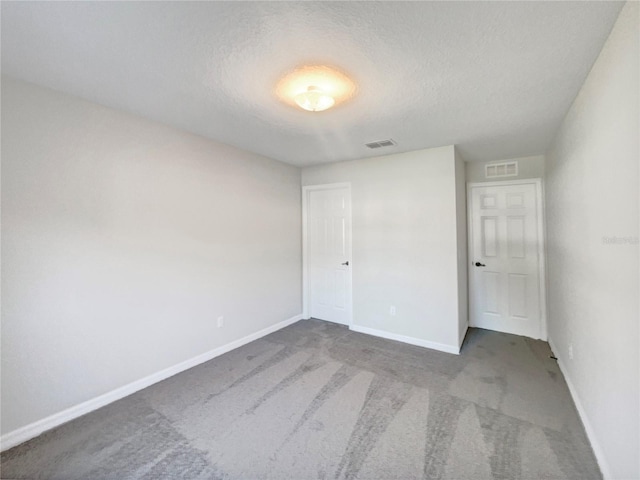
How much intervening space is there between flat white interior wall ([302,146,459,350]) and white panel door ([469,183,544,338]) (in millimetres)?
1080

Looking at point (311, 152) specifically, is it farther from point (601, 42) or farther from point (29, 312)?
point (29, 312)

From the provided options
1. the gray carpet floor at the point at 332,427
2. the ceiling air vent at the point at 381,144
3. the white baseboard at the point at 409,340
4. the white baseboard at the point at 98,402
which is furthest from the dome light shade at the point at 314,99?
the white baseboard at the point at 409,340

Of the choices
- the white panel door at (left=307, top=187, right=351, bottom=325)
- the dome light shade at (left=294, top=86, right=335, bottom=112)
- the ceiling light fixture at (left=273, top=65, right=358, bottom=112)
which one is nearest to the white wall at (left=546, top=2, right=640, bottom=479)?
the ceiling light fixture at (left=273, top=65, right=358, bottom=112)

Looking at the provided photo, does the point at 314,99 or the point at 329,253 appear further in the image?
the point at 329,253

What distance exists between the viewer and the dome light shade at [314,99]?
1909 millimetres

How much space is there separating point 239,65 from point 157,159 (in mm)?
1412

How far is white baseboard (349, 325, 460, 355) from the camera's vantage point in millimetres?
3189

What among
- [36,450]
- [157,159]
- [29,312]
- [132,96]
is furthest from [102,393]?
[132,96]

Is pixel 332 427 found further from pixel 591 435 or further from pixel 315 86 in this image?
pixel 315 86

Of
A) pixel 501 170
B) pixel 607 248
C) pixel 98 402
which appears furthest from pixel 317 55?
pixel 501 170

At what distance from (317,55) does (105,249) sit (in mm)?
2179

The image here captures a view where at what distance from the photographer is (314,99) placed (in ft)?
6.33

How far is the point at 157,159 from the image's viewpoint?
261 centimetres

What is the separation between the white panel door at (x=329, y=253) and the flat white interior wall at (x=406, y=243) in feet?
0.71
